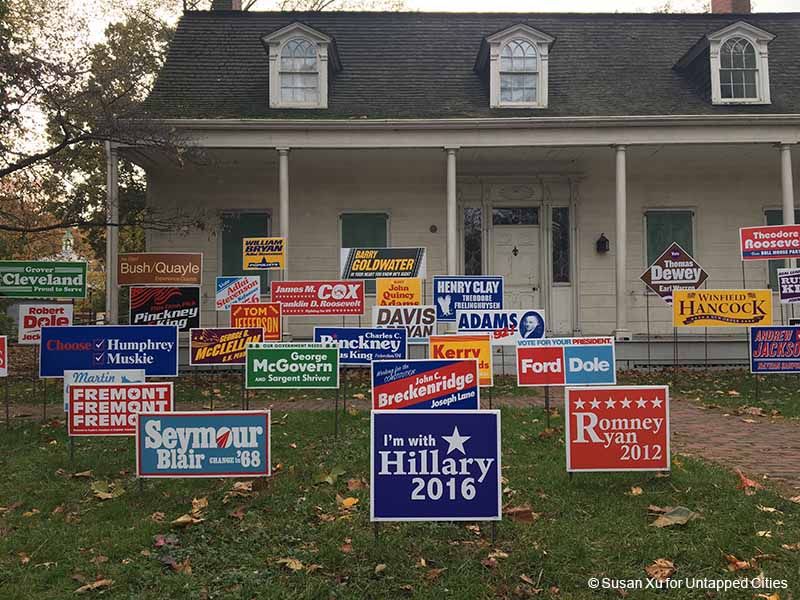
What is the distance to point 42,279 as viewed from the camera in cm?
975

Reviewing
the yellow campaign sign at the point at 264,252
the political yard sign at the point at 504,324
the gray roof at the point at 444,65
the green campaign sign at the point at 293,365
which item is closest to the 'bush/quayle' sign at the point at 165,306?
the yellow campaign sign at the point at 264,252

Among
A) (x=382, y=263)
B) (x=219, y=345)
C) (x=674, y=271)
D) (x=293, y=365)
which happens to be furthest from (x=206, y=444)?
(x=674, y=271)

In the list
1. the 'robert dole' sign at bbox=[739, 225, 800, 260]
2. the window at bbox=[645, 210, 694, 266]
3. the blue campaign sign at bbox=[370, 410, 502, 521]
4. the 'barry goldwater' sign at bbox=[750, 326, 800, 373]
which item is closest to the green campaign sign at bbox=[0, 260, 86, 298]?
the blue campaign sign at bbox=[370, 410, 502, 521]

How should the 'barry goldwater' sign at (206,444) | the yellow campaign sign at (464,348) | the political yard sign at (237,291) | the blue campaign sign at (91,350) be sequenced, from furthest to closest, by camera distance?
the political yard sign at (237,291), the yellow campaign sign at (464,348), the blue campaign sign at (91,350), the 'barry goldwater' sign at (206,444)

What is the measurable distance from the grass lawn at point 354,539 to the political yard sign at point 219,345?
2.55 m

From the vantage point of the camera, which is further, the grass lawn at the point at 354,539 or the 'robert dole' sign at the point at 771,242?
the 'robert dole' sign at the point at 771,242

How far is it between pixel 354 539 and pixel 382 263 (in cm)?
774

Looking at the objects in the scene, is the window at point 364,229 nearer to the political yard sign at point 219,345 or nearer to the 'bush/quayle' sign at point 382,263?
the 'bush/quayle' sign at point 382,263

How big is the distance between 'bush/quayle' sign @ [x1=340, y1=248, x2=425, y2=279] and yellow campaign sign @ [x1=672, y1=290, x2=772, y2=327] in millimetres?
4452

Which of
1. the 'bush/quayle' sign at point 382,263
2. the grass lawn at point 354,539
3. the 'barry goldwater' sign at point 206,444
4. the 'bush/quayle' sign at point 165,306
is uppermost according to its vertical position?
the 'bush/quayle' sign at point 382,263

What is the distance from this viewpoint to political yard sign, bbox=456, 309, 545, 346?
28.9 feet

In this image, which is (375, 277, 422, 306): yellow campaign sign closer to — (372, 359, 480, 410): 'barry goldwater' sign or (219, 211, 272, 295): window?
(219, 211, 272, 295): window

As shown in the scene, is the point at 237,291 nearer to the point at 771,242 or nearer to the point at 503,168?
the point at 503,168

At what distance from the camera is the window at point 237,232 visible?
14891mm
